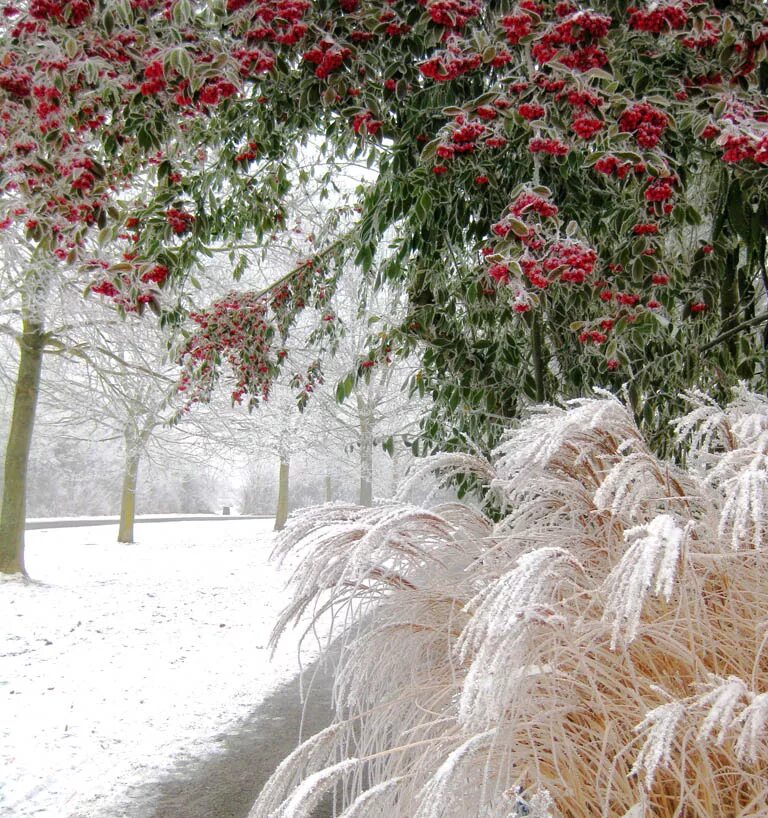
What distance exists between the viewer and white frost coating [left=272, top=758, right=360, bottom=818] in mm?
1280

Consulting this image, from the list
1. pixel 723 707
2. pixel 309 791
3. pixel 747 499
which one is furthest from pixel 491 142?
pixel 309 791

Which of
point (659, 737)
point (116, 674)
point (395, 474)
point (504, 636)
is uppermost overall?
point (395, 474)

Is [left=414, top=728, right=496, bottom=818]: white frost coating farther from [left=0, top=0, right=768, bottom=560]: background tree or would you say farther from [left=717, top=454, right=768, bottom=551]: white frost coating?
[left=0, top=0, right=768, bottom=560]: background tree

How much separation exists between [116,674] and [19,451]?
444 cm

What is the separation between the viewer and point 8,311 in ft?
27.3

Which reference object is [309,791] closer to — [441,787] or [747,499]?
[441,787]

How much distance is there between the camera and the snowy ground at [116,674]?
134 inches

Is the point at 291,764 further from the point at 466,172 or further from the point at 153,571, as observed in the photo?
the point at 153,571

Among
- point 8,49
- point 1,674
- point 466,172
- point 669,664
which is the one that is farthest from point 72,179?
point 1,674

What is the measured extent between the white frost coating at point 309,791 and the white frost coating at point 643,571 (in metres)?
0.58

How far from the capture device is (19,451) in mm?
8594

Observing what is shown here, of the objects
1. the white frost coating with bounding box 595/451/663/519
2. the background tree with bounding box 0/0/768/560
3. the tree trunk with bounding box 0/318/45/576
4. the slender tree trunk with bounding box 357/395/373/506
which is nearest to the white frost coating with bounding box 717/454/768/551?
the white frost coating with bounding box 595/451/663/519

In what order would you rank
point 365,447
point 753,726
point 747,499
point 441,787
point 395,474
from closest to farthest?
point 753,726
point 441,787
point 747,499
point 395,474
point 365,447

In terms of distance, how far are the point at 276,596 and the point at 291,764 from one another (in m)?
7.76
